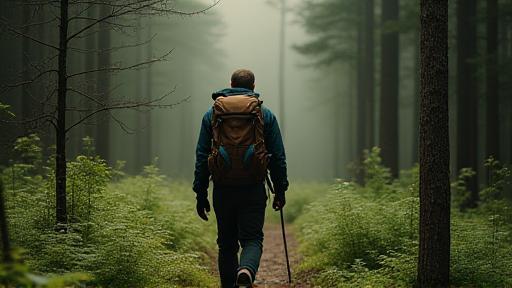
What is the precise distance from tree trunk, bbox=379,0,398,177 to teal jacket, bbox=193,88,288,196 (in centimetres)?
1007

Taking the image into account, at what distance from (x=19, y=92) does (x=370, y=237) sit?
13.1 metres

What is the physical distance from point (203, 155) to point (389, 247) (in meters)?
3.66

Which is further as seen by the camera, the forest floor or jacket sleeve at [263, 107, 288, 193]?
the forest floor

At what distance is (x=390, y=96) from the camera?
599 inches

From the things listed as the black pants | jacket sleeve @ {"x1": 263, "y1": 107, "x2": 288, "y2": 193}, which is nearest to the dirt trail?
the black pants

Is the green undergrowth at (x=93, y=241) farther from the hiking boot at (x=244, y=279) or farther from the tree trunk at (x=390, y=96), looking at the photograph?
the tree trunk at (x=390, y=96)

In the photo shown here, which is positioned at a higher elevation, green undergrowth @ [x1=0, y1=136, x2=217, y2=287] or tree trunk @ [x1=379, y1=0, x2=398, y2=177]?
tree trunk @ [x1=379, y1=0, x2=398, y2=177]

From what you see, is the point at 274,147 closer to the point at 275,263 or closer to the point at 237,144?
the point at 237,144

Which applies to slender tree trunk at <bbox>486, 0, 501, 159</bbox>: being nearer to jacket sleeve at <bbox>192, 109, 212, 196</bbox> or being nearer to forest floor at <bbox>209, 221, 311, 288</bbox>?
forest floor at <bbox>209, 221, 311, 288</bbox>

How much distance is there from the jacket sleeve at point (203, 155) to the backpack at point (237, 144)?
23 cm

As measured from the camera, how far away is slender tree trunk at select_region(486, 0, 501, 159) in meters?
14.6

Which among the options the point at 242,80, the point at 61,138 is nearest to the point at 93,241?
the point at 61,138

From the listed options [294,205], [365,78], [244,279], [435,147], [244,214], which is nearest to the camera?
[244,279]

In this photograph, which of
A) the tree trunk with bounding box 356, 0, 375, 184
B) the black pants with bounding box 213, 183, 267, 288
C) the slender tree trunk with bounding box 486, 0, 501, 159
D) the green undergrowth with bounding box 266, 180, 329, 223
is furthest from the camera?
the green undergrowth with bounding box 266, 180, 329, 223
